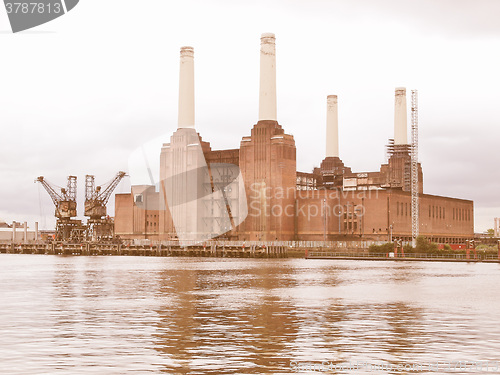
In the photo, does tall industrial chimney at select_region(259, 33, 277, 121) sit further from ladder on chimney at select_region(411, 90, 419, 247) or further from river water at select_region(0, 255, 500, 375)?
river water at select_region(0, 255, 500, 375)

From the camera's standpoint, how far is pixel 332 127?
556 ft

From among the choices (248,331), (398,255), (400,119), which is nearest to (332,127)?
(400,119)

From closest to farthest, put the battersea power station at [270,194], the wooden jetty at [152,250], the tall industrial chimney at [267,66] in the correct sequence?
the wooden jetty at [152,250] → the tall industrial chimney at [267,66] → the battersea power station at [270,194]

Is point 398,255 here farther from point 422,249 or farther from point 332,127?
point 332,127

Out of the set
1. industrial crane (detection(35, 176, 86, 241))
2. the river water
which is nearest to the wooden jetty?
industrial crane (detection(35, 176, 86, 241))

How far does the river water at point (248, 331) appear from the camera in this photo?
20.0 metres

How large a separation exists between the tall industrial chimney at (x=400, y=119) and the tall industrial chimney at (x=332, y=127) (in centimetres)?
1380

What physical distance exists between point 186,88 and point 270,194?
30478 millimetres

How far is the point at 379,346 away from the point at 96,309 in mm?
17171

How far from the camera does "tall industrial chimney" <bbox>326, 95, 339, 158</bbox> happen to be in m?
167

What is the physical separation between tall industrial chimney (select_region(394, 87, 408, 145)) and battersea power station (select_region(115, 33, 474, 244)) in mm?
227

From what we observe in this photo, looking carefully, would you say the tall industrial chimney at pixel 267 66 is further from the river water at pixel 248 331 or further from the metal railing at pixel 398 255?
the river water at pixel 248 331

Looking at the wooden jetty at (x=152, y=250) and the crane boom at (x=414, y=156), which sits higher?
the crane boom at (x=414, y=156)

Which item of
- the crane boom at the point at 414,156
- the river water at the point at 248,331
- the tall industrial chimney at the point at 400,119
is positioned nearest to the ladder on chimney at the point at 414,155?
the crane boom at the point at 414,156
